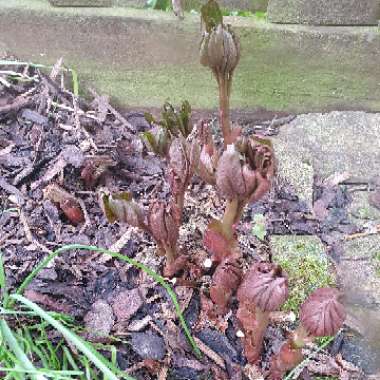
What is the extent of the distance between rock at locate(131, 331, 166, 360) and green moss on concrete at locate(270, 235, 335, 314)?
1.00 feet

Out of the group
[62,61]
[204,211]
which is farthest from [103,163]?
[62,61]

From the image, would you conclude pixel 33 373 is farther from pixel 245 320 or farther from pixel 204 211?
pixel 204 211

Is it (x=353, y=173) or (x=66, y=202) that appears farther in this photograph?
(x=353, y=173)

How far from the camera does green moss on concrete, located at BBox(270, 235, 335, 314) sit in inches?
55.0

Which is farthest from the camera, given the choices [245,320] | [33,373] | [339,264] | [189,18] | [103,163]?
[189,18]

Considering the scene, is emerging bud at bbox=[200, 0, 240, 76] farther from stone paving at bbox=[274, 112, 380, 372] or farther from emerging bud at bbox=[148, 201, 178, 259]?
stone paving at bbox=[274, 112, 380, 372]

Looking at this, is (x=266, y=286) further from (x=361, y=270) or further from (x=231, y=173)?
(x=361, y=270)

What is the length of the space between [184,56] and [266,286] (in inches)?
37.8

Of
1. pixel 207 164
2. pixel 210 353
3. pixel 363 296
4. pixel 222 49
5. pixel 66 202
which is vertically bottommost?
pixel 210 353

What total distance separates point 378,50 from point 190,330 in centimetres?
102

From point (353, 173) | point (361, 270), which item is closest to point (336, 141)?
point (353, 173)

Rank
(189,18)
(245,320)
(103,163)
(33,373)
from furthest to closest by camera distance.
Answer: (189,18) < (103,163) < (245,320) < (33,373)

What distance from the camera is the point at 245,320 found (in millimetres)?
1240

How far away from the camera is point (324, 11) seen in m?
1.73
